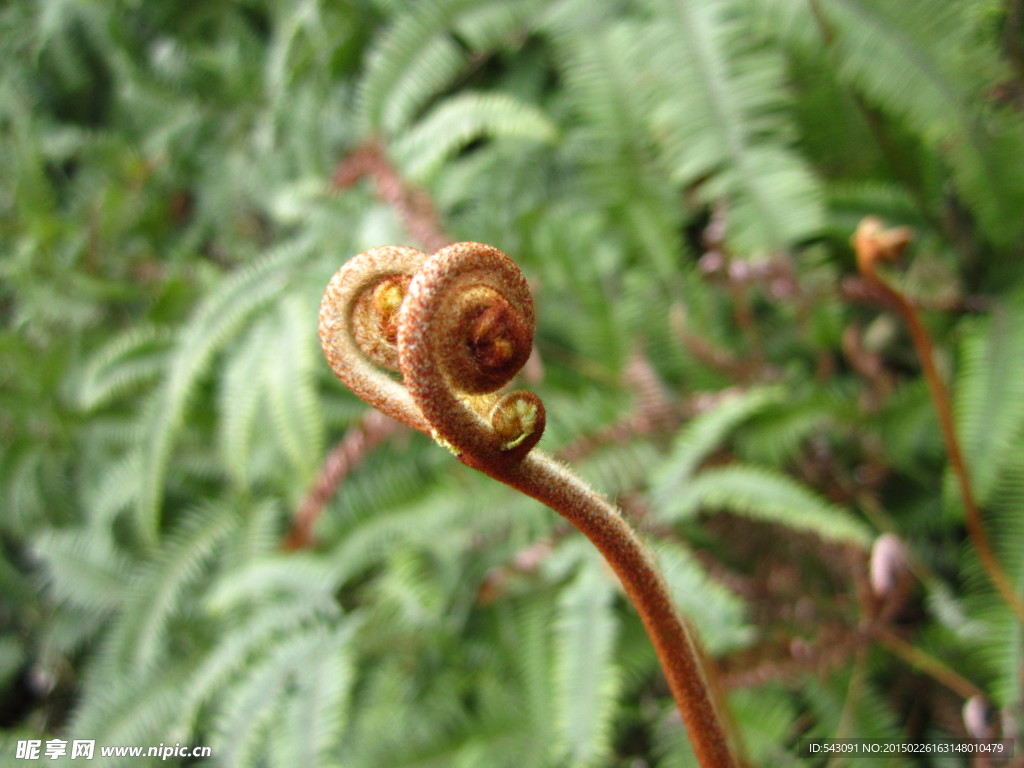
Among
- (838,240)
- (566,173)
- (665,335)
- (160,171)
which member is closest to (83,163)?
(160,171)

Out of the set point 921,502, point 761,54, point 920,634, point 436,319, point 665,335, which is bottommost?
point 920,634

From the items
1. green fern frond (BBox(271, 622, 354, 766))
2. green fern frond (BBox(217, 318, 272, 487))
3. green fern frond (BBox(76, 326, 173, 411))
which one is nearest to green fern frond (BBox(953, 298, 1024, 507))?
green fern frond (BBox(271, 622, 354, 766))

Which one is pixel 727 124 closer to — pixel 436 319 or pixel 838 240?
pixel 838 240

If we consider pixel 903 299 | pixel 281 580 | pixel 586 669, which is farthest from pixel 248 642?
pixel 903 299

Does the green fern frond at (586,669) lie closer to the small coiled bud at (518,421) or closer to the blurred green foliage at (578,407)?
the blurred green foliage at (578,407)

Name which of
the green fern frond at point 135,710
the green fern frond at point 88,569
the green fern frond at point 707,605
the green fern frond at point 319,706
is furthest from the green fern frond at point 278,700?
the green fern frond at point 707,605

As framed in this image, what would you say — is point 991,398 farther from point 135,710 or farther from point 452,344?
point 135,710
